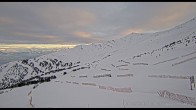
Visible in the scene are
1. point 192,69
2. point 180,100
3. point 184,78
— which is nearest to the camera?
point 180,100

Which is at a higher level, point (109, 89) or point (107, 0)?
point (107, 0)

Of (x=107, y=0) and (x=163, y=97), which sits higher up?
(x=107, y=0)

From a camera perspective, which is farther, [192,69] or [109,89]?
[192,69]

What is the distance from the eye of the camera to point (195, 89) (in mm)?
27234

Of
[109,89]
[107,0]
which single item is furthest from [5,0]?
[109,89]

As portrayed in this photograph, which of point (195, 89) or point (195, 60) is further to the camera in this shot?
point (195, 60)

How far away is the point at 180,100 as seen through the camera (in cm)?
2127

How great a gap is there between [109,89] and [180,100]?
13417 millimetres

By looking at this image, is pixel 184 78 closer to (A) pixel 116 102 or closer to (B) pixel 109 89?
(B) pixel 109 89

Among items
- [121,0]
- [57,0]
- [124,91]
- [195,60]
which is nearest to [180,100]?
[124,91]

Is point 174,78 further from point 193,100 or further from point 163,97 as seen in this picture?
point 193,100

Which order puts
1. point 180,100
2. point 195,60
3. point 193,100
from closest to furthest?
point 193,100 → point 180,100 → point 195,60

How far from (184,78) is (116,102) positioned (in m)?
19.7

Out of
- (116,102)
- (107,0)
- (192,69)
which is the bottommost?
(116,102)
